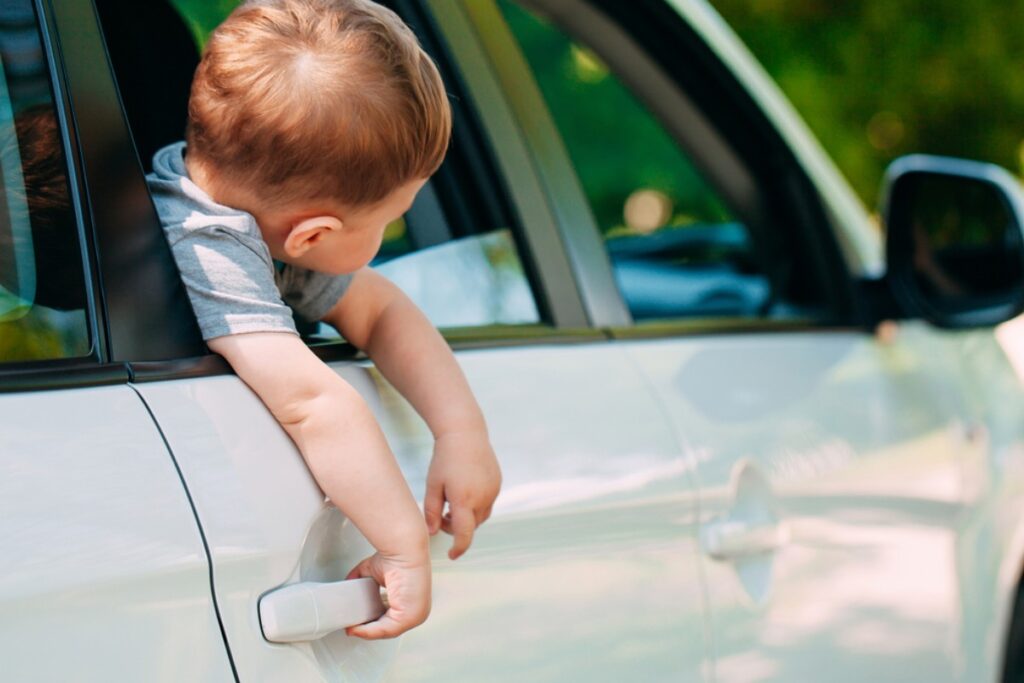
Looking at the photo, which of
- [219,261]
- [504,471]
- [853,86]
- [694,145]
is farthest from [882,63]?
[219,261]

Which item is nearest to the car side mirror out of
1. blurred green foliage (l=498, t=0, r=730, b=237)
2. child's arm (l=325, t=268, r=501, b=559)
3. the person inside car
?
child's arm (l=325, t=268, r=501, b=559)

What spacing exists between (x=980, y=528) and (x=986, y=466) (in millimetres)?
135

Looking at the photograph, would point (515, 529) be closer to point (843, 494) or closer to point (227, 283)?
point (227, 283)

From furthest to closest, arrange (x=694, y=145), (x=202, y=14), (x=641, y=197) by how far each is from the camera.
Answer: (x=641, y=197), (x=694, y=145), (x=202, y=14)

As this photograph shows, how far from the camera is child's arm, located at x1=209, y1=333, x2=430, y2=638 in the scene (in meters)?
1.46

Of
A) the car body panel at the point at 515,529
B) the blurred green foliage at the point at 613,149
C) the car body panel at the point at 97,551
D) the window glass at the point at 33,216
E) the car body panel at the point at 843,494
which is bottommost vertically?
the blurred green foliage at the point at 613,149

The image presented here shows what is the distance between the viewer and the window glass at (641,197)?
2721mm

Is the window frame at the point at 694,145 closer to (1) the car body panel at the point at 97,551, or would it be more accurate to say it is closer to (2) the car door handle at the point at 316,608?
(2) the car door handle at the point at 316,608

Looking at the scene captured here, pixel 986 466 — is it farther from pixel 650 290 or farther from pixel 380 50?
pixel 380 50

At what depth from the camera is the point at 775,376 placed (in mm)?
2393

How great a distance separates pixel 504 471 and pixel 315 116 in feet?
1.75

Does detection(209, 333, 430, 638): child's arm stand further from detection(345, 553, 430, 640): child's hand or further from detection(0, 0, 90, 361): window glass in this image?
detection(0, 0, 90, 361): window glass

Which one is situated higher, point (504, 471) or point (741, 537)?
point (504, 471)

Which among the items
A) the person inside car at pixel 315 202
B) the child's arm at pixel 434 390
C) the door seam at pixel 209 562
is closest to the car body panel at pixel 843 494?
the child's arm at pixel 434 390
